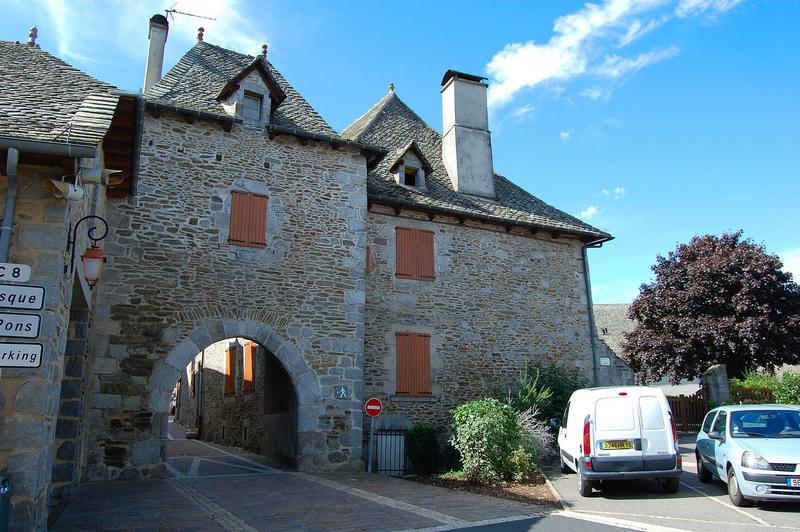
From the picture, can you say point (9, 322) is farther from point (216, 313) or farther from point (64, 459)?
point (216, 313)

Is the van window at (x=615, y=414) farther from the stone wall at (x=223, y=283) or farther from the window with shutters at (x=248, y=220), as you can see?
the window with shutters at (x=248, y=220)

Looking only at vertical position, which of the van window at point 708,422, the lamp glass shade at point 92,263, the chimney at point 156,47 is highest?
the chimney at point 156,47

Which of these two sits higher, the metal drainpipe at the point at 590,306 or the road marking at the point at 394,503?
the metal drainpipe at the point at 590,306

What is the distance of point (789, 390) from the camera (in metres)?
16.5

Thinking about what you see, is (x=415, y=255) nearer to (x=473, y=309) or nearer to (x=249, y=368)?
(x=473, y=309)

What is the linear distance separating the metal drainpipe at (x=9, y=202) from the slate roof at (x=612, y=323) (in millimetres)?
31849

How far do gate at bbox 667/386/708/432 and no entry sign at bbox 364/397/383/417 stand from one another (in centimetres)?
1071

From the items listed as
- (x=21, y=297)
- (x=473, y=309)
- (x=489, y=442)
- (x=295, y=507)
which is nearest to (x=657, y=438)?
(x=489, y=442)

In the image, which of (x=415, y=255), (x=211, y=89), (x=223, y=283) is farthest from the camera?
(x=415, y=255)

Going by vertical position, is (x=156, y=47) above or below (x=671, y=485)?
above

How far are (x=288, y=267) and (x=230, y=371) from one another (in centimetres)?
780

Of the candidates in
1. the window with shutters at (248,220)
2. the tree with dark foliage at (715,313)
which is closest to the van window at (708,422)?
the window with shutters at (248,220)

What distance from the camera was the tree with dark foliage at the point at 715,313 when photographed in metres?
19.8

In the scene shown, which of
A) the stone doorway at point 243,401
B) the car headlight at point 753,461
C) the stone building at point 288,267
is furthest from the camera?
the stone doorway at point 243,401
